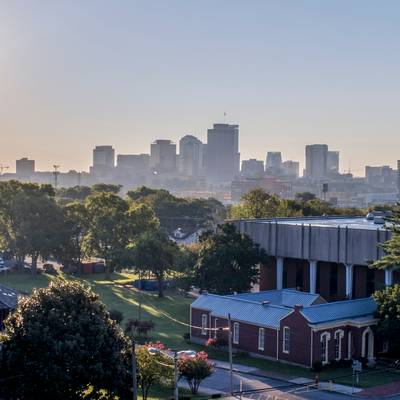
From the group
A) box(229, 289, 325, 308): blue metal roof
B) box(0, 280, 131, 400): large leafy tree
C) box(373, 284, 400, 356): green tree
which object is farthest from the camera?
box(229, 289, 325, 308): blue metal roof

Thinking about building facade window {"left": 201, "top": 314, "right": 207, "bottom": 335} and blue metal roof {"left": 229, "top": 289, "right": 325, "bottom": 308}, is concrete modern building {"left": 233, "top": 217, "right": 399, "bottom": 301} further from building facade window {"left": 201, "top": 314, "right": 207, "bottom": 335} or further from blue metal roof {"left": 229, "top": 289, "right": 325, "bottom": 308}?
building facade window {"left": 201, "top": 314, "right": 207, "bottom": 335}

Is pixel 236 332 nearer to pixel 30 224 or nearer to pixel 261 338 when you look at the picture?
pixel 261 338

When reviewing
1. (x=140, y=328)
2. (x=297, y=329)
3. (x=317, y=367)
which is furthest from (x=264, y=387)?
(x=140, y=328)

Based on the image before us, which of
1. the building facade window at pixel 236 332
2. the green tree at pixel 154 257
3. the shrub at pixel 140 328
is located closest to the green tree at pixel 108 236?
the green tree at pixel 154 257

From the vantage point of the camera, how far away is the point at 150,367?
38.3 metres

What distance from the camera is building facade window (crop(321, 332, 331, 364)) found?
48.8 m

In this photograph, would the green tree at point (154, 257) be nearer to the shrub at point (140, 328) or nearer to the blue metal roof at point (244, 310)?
the blue metal roof at point (244, 310)

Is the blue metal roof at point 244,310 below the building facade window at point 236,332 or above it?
above

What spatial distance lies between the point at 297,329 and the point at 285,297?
1044 cm

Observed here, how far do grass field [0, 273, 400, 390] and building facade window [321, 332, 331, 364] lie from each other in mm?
847

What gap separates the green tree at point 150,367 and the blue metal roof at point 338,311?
1218cm

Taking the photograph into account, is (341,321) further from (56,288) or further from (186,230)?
(186,230)

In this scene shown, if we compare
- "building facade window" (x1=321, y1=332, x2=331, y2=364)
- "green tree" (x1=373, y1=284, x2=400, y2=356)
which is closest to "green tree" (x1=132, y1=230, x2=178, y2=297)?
"green tree" (x1=373, y1=284, x2=400, y2=356)

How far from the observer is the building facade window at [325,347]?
48812mm
